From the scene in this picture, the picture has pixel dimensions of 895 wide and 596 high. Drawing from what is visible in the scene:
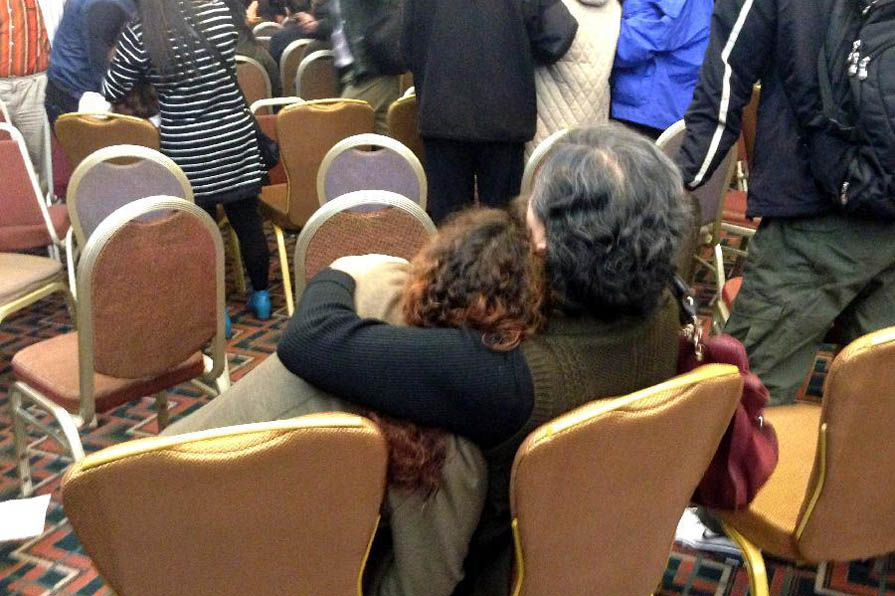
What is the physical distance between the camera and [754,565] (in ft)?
4.72

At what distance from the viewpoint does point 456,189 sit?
10.1 ft

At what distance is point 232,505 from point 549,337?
0.45 m

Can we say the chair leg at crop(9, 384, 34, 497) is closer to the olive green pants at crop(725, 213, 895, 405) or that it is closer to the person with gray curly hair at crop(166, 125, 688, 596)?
the person with gray curly hair at crop(166, 125, 688, 596)

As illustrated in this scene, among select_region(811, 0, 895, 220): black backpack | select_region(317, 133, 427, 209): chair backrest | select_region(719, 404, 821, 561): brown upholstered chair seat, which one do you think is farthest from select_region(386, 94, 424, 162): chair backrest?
select_region(719, 404, 821, 561): brown upholstered chair seat

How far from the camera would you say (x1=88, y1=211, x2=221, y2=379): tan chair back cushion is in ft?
5.64

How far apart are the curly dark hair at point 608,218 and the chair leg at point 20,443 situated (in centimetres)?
164

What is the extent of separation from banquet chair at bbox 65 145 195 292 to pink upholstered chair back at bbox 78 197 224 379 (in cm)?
43

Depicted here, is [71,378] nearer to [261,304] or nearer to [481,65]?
[261,304]

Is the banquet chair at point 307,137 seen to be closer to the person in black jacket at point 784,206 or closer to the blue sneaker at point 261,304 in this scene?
the blue sneaker at point 261,304

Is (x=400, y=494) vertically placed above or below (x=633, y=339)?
below

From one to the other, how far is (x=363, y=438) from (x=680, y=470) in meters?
0.47

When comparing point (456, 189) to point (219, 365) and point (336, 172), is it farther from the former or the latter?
point (219, 365)

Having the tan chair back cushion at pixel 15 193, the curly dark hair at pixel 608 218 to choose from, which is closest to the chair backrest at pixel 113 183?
the tan chair back cushion at pixel 15 193

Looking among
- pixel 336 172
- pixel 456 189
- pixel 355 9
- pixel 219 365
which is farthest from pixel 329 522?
pixel 355 9
